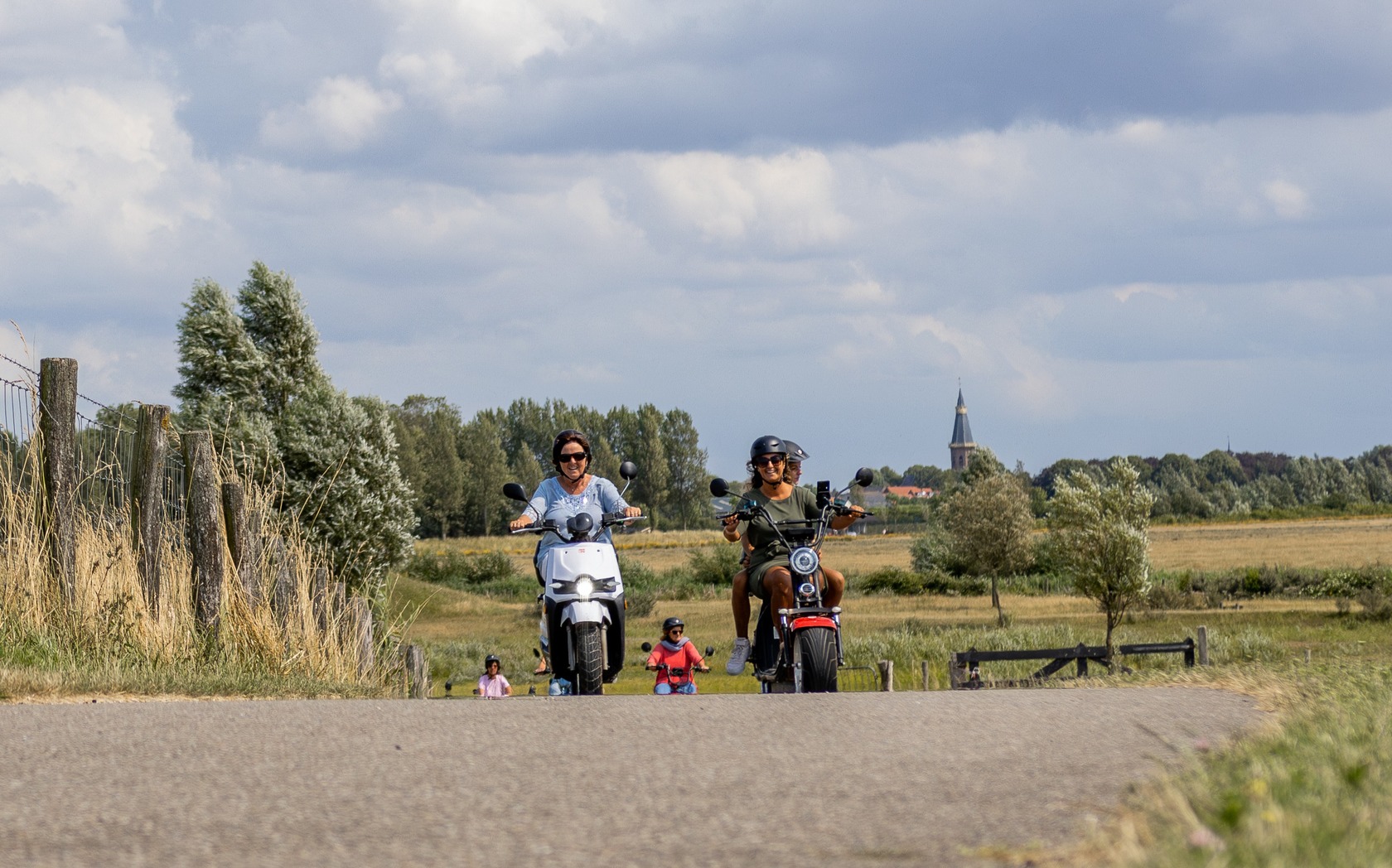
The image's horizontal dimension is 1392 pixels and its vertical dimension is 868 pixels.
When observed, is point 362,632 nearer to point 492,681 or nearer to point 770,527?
point 492,681

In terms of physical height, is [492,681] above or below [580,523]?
below

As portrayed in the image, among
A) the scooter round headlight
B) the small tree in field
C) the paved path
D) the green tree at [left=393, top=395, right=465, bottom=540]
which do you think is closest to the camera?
the paved path

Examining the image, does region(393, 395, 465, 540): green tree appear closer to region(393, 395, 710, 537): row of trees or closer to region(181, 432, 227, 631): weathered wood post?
region(393, 395, 710, 537): row of trees

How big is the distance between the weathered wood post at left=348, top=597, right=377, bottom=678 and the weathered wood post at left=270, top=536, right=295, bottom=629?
1.26 m

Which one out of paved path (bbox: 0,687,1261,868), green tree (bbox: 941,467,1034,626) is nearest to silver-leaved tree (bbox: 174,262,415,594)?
paved path (bbox: 0,687,1261,868)

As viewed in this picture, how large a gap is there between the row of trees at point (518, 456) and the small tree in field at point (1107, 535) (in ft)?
199

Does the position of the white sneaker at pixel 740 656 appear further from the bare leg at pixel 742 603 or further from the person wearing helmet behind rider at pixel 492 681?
the person wearing helmet behind rider at pixel 492 681

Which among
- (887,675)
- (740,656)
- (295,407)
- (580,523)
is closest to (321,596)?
(580,523)

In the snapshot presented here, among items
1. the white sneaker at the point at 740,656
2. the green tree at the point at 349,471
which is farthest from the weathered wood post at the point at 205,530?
the green tree at the point at 349,471

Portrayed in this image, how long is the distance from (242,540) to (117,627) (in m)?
1.54

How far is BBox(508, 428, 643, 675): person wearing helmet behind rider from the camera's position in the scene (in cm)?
1045

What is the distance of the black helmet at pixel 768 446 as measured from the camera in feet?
35.5

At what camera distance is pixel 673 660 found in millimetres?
14469

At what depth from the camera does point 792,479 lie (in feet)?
36.4
